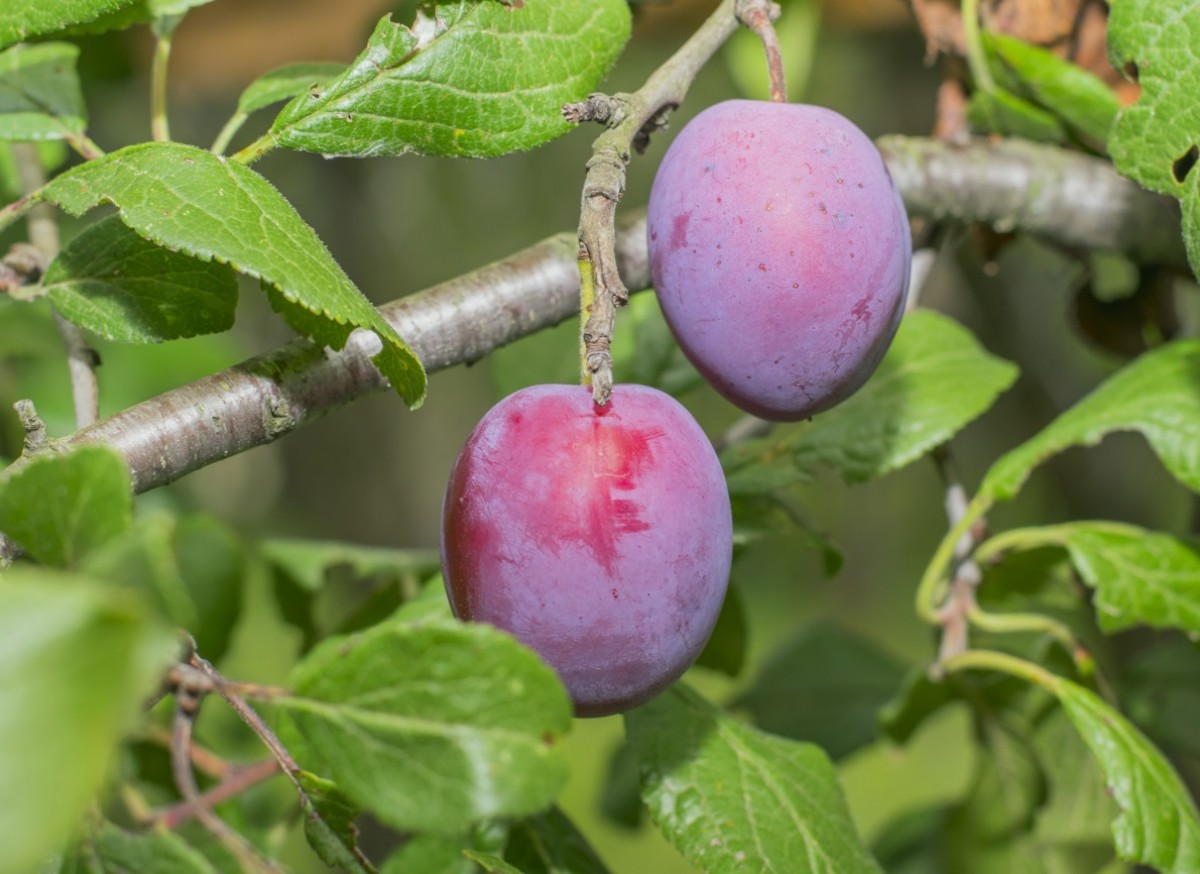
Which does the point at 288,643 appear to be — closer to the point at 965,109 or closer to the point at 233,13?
the point at 233,13

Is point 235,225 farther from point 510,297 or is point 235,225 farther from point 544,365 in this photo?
point 544,365

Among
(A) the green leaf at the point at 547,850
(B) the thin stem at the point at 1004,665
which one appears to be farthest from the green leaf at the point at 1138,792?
(A) the green leaf at the point at 547,850

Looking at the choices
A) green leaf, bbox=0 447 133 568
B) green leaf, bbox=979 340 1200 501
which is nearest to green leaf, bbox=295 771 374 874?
green leaf, bbox=0 447 133 568

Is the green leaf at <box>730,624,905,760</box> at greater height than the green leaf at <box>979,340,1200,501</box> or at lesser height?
lesser

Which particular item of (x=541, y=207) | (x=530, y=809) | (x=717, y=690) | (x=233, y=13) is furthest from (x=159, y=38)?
(x=541, y=207)

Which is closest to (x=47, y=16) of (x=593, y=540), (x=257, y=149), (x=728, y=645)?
(x=257, y=149)

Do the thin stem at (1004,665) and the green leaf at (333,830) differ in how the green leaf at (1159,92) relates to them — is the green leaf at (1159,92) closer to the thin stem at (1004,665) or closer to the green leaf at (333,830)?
the thin stem at (1004,665)

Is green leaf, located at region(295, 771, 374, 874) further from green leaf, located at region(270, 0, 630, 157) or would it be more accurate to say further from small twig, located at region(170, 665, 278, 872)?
green leaf, located at region(270, 0, 630, 157)
